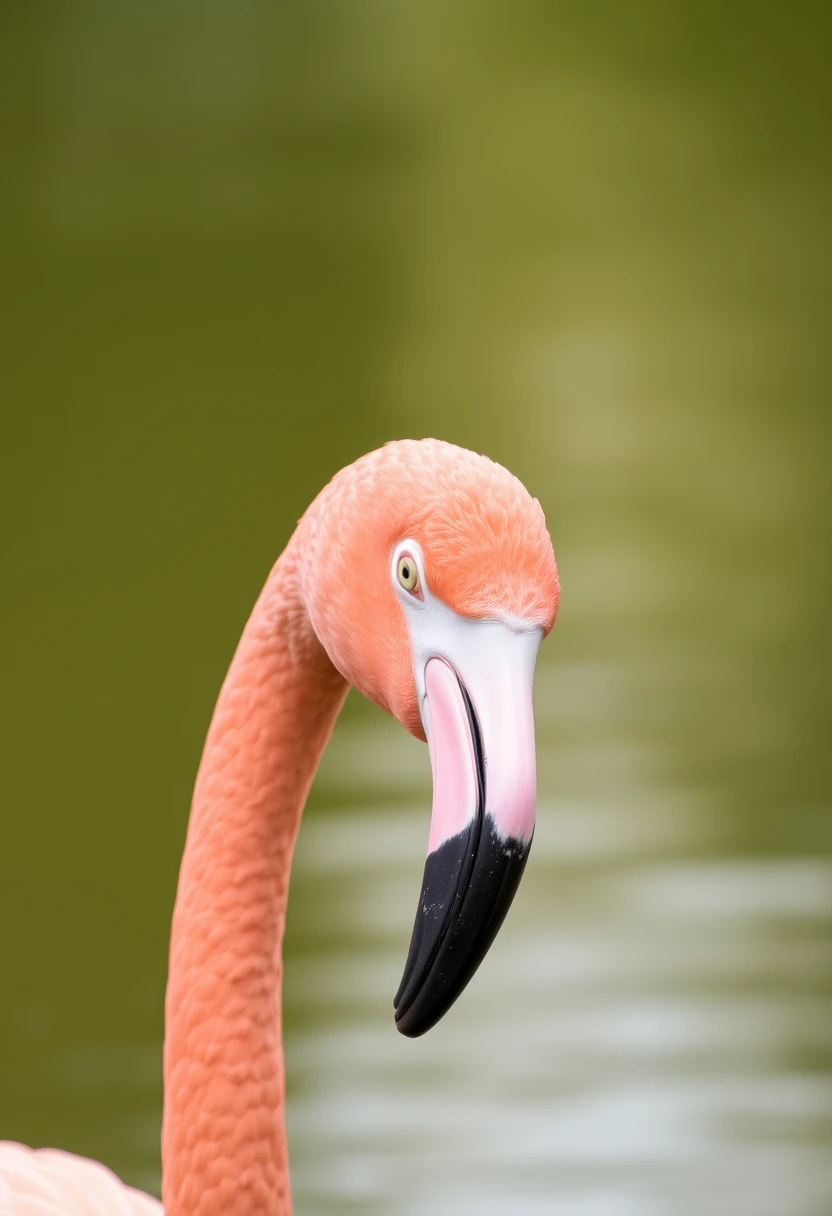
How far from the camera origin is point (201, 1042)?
3.05 ft

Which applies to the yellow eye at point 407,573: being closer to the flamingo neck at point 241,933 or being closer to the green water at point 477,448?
the flamingo neck at point 241,933

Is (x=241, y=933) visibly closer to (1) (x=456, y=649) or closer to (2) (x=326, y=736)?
(2) (x=326, y=736)

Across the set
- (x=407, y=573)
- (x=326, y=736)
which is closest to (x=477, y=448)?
(x=326, y=736)

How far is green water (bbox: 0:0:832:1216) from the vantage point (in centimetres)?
172

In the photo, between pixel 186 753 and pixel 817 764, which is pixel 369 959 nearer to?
pixel 186 753

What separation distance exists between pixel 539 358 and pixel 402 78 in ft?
4.50

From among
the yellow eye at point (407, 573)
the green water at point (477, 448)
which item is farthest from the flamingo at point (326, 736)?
the green water at point (477, 448)

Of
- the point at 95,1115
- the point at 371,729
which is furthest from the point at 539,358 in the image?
the point at 95,1115

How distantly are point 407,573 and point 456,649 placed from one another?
0.05 m

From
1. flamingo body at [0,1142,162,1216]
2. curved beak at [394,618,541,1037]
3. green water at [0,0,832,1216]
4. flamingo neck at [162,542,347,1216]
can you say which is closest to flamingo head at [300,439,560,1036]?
curved beak at [394,618,541,1037]

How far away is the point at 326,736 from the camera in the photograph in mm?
987

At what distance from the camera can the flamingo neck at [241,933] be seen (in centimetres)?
93

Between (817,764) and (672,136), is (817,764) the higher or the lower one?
the lower one

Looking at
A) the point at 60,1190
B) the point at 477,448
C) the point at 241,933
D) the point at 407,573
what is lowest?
the point at 60,1190
